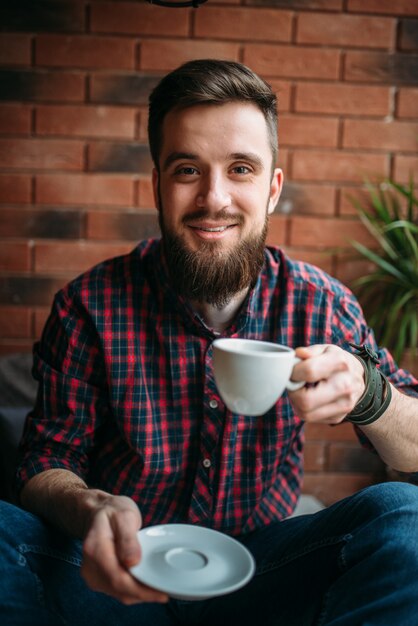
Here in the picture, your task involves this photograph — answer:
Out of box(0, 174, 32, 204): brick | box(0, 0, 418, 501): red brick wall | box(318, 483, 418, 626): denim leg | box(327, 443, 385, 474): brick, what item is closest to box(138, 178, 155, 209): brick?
box(0, 0, 418, 501): red brick wall

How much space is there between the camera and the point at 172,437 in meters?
1.32

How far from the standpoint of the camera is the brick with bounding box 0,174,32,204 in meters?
2.06

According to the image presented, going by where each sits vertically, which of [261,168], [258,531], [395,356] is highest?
[261,168]

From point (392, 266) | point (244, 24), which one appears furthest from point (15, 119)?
point (392, 266)

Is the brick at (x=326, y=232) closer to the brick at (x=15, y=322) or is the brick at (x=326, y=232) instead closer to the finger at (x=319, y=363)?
the brick at (x=15, y=322)

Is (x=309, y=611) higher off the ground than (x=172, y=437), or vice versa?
(x=172, y=437)

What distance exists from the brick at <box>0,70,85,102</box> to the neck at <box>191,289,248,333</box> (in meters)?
1.04

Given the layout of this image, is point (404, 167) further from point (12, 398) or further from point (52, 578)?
point (52, 578)

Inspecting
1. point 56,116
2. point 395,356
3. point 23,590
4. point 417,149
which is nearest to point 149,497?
point 23,590

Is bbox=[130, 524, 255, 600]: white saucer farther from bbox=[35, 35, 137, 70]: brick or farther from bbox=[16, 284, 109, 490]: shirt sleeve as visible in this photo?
bbox=[35, 35, 137, 70]: brick

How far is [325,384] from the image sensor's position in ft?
3.14

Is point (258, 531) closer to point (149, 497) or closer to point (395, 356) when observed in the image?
point (149, 497)

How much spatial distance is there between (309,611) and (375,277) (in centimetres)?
125

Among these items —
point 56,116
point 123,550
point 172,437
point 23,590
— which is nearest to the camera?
point 123,550
